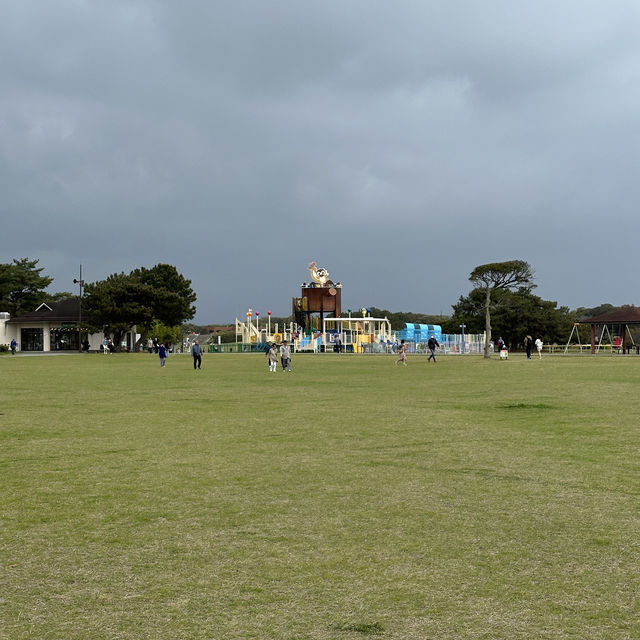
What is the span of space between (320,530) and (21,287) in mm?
105834

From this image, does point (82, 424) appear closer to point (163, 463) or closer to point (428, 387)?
point (163, 463)

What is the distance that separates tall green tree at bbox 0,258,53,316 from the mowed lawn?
95187 mm

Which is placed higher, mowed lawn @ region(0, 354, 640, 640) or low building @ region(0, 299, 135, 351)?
low building @ region(0, 299, 135, 351)

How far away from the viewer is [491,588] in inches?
190

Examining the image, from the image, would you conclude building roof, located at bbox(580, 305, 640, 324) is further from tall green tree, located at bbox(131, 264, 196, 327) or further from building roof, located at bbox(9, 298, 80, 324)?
building roof, located at bbox(9, 298, 80, 324)

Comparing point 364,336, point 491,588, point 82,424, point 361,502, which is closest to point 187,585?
point 491,588

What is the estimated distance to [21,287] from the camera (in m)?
103

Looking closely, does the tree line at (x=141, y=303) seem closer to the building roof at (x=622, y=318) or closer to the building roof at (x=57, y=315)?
the building roof at (x=57, y=315)

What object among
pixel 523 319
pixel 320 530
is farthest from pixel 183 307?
pixel 320 530

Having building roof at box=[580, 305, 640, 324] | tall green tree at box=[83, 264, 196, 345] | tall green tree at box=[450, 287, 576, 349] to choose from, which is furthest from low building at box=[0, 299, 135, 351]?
building roof at box=[580, 305, 640, 324]

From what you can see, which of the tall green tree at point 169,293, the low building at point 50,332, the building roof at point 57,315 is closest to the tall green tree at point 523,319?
the tall green tree at point 169,293

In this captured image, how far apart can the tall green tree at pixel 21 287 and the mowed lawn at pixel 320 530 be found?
312ft

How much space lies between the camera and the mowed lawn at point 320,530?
173 inches

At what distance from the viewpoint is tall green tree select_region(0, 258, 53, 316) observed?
3976 inches
